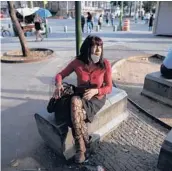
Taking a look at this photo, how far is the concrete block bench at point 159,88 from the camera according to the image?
16.0 feet

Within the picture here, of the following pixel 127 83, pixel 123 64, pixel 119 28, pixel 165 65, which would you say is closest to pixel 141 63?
pixel 123 64

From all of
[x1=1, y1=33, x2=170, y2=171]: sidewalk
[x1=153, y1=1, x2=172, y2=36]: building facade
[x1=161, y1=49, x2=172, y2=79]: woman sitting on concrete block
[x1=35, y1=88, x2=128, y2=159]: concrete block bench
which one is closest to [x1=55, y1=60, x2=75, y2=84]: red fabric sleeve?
[x1=35, y1=88, x2=128, y2=159]: concrete block bench

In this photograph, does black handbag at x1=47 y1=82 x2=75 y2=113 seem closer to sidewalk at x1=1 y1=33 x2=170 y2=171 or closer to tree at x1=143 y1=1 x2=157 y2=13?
sidewalk at x1=1 y1=33 x2=170 y2=171

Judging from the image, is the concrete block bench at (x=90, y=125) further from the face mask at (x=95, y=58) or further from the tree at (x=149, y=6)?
the tree at (x=149, y=6)

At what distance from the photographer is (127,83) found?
6.38 m

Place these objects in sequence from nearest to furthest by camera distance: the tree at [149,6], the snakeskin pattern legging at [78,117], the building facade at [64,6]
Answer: the snakeskin pattern legging at [78,117] < the tree at [149,6] < the building facade at [64,6]

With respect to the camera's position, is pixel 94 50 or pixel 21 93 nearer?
pixel 94 50

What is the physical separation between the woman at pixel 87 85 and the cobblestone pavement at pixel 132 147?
19.9 inches

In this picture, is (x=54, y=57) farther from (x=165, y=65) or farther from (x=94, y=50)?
(x=94, y=50)

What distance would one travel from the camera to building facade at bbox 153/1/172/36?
50.6 feet

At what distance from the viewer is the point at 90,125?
333 cm

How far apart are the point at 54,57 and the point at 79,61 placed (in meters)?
6.94

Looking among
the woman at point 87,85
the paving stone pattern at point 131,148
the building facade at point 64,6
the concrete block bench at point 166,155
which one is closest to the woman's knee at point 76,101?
the woman at point 87,85

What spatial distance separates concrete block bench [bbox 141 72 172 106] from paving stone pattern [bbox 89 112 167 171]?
1.07 metres
